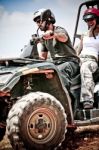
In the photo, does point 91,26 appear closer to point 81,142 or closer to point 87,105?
point 87,105

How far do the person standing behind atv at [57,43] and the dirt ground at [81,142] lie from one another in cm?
122

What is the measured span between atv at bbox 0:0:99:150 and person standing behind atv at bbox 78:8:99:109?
1.56 feet

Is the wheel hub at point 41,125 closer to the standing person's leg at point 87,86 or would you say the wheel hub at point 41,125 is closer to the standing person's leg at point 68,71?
the standing person's leg at point 68,71

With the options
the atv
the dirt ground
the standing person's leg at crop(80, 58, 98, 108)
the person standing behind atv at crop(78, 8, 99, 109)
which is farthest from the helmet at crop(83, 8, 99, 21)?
the dirt ground

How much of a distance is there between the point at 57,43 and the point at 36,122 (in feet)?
6.91

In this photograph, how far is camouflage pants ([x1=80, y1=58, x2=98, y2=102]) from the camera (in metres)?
8.07

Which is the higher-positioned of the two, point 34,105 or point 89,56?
point 89,56

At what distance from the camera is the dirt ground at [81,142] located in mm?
7990

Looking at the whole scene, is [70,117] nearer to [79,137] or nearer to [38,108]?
[38,108]

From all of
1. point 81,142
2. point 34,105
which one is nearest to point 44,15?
point 34,105

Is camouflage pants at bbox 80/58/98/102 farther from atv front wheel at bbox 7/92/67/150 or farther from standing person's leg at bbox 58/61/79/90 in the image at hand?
atv front wheel at bbox 7/92/67/150

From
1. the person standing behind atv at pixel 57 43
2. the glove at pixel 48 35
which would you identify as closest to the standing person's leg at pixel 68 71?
the person standing behind atv at pixel 57 43

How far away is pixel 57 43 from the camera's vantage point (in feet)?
27.7

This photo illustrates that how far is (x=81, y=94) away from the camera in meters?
8.10
